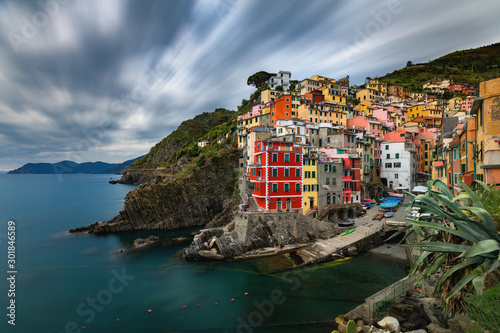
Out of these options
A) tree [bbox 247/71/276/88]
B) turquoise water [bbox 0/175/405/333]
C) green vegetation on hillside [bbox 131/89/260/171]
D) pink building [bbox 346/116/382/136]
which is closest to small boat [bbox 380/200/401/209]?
turquoise water [bbox 0/175/405/333]

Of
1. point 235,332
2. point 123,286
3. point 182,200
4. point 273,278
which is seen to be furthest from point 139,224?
point 235,332

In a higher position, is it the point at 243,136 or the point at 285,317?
the point at 243,136

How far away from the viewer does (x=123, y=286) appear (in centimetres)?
2466

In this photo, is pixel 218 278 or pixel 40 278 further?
pixel 40 278

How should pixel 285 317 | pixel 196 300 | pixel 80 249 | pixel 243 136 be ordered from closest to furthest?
pixel 285 317 < pixel 196 300 < pixel 80 249 < pixel 243 136

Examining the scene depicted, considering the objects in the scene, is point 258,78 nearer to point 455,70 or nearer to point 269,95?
point 269,95

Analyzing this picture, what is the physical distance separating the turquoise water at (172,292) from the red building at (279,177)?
8.67 m

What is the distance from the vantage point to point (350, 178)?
3728 centimetres

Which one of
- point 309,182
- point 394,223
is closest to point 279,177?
point 309,182

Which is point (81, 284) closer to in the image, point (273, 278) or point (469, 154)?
point (273, 278)

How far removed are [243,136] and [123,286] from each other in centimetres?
3774

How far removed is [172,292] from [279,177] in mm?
18245

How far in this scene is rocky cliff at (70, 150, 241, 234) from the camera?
150 feet

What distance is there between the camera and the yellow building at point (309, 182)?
1328 inches
